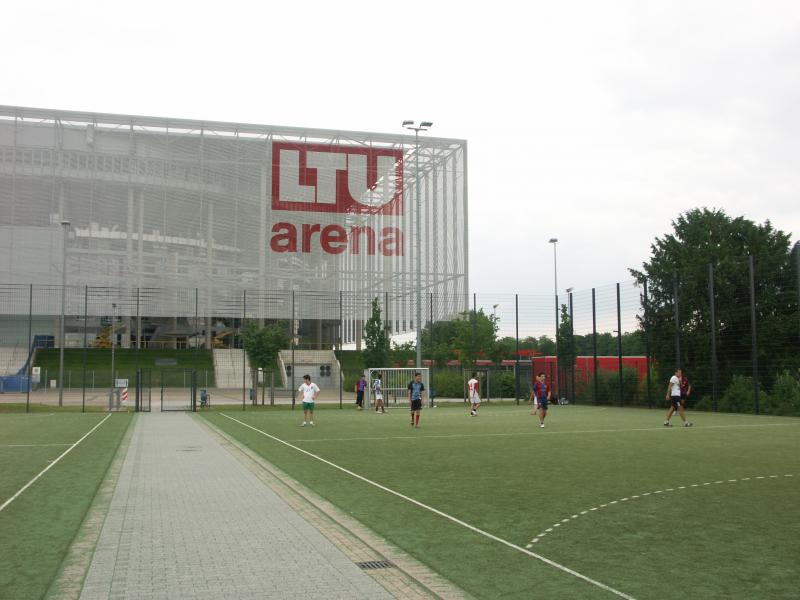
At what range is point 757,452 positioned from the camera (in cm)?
1559

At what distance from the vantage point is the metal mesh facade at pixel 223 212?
211 feet

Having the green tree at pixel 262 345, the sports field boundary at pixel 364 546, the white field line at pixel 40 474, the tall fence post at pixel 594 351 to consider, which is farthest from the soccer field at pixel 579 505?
the green tree at pixel 262 345

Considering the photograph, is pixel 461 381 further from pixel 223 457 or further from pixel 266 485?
pixel 266 485

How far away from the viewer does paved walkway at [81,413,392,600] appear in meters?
6.08

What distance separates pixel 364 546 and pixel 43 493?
601cm

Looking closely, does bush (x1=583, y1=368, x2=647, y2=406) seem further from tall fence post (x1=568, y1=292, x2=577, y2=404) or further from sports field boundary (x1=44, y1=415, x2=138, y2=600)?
sports field boundary (x1=44, y1=415, x2=138, y2=600)

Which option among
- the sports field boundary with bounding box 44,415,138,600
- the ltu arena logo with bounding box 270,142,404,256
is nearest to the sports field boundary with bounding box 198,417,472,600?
the sports field boundary with bounding box 44,415,138,600

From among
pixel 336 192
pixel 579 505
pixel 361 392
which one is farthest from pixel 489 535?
pixel 336 192

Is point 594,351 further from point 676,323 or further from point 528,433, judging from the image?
point 528,433

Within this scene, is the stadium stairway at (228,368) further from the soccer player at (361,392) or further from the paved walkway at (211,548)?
the paved walkway at (211,548)

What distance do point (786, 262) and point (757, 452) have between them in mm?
17115

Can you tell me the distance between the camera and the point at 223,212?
68500 millimetres

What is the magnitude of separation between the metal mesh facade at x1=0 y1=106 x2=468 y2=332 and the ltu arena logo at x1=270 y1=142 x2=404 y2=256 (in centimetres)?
11

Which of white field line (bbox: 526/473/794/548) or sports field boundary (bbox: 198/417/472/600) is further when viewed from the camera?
white field line (bbox: 526/473/794/548)
